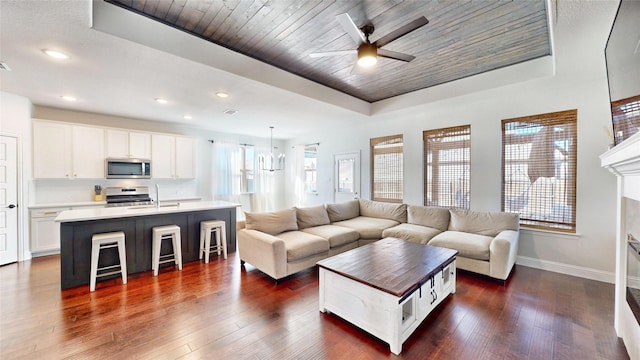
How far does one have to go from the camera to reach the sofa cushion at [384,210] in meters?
4.61

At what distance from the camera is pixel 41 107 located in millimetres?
4266

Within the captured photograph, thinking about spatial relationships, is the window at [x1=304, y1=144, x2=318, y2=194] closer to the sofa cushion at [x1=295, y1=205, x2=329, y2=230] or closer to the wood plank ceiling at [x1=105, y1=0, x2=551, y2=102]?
the sofa cushion at [x1=295, y1=205, x2=329, y2=230]

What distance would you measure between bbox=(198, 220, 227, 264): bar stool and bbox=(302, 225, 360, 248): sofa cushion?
1331 millimetres

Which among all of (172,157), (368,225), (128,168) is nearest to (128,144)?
(128,168)

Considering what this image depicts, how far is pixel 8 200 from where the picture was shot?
367 cm

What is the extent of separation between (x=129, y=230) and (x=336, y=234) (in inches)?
113

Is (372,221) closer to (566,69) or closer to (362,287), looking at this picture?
(362,287)

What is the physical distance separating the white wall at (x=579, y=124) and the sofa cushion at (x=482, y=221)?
363 mm

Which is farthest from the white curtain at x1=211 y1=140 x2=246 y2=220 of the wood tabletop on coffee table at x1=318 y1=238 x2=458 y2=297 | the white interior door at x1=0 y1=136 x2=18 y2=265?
the wood tabletop on coffee table at x1=318 y1=238 x2=458 y2=297

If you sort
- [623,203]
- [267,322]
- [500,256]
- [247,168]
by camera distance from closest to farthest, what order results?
1. [623,203]
2. [267,322]
3. [500,256]
4. [247,168]

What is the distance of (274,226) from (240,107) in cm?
214

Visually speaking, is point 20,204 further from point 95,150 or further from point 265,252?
point 265,252

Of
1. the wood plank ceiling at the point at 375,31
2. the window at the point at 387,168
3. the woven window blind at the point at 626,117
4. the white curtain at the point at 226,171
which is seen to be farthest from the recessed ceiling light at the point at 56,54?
the window at the point at 387,168

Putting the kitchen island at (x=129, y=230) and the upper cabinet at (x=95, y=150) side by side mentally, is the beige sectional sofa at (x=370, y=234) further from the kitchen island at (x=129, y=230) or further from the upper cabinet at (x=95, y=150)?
the upper cabinet at (x=95, y=150)
